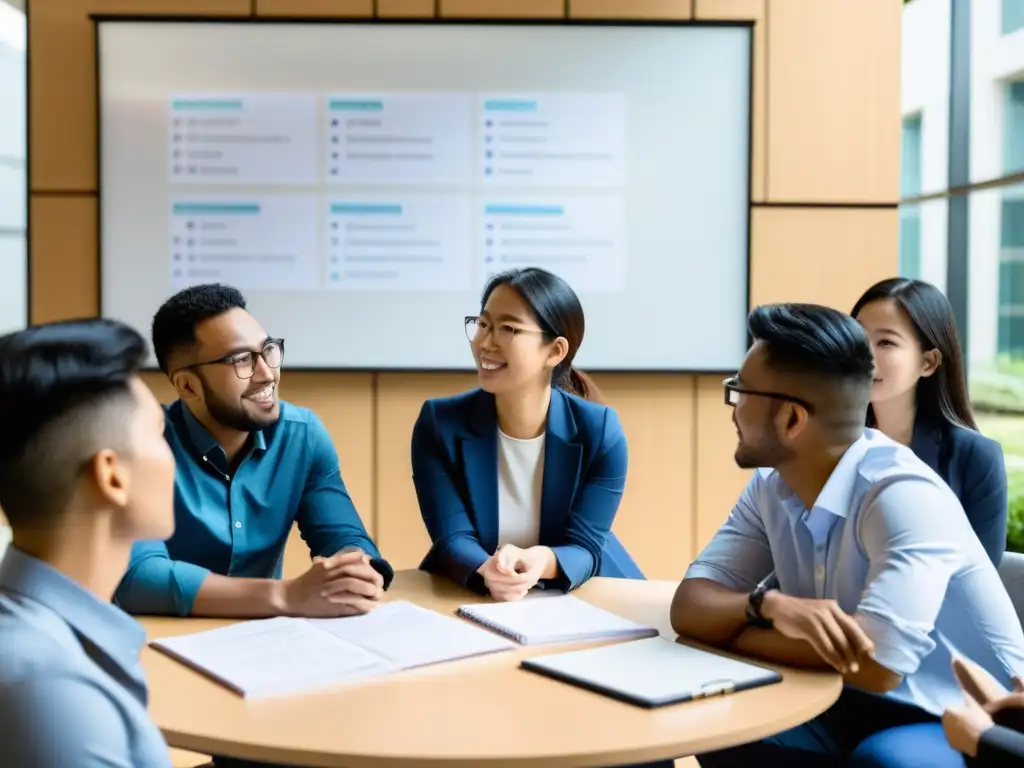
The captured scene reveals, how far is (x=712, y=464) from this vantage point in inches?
145

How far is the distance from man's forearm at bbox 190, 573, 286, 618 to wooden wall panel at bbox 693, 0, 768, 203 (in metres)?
2.37

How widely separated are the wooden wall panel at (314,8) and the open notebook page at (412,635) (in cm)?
233

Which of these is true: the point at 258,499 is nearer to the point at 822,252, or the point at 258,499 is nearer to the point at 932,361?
the point at 932,361

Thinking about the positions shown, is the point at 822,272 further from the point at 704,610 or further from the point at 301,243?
the point at 704,610

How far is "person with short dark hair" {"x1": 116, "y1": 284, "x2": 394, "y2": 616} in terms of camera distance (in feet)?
7.36

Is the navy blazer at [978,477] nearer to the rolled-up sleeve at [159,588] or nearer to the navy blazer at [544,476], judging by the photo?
the navy blazer at [544,476]

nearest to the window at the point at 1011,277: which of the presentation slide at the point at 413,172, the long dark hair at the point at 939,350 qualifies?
the presentation slide at the point at 413,172

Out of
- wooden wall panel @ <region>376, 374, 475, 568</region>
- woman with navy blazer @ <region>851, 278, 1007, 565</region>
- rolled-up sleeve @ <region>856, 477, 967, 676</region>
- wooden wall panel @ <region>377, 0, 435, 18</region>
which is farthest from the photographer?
wooden wall panel @ <region>376, 374, 475, 568</region>

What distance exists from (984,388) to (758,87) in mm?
1928

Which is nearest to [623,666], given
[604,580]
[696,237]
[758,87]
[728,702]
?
[728,702]

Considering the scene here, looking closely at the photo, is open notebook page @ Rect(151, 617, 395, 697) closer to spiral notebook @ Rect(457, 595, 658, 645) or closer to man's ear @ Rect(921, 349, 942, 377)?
spiral notebook @ Rect(457, 595, 658, 645)

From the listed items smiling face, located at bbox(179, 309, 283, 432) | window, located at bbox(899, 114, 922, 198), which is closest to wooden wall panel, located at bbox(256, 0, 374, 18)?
smiling face, located at bbox(179, 309, 283, 432)

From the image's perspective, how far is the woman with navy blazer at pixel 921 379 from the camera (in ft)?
8.04

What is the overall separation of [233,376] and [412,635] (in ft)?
2.57
